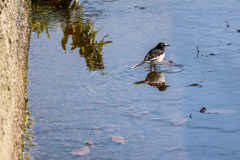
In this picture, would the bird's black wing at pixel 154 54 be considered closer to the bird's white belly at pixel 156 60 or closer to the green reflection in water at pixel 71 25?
the bird's white belly at pixel 156 60

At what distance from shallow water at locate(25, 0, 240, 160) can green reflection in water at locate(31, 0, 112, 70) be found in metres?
0.02

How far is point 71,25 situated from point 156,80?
2647mm

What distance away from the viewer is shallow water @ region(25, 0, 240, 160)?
12.6 ft

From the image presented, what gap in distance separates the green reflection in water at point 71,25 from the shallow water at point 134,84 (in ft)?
0.06

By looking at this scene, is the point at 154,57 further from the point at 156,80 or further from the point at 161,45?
the point at 161,45

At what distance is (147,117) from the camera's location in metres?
4.34

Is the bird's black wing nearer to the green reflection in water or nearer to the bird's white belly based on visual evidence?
the bird's white belly

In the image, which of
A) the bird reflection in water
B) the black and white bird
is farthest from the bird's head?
the bird reflection in water

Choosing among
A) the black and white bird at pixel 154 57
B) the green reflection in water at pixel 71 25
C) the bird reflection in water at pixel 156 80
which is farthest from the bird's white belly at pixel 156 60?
the green reflection in water at pixel 71 25

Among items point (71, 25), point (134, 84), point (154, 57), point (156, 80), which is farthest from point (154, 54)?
point (71, 25)

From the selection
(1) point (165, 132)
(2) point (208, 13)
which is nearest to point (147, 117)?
(1) point (165, 132)

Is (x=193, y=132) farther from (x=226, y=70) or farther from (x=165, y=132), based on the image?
(x=226, y=70)

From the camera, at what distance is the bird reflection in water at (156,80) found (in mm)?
5225

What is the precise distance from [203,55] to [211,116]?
73.6 inches
